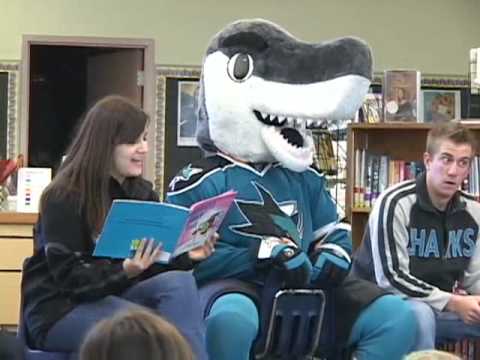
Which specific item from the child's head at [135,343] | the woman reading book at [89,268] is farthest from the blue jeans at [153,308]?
the child's head at [135,343]

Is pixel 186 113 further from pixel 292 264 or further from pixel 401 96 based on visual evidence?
pixel 292 264

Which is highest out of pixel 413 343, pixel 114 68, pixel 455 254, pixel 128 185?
pixel 114 68

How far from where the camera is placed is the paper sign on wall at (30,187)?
4566mm

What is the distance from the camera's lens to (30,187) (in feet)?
15.2

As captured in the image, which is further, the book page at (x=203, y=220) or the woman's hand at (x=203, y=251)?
the woman's hand at (x=203, y=251)

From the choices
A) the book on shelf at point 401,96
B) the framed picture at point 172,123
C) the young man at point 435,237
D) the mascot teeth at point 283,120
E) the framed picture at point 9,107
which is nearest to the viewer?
the mascot teeth at point 283,120

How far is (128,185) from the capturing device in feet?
8.04

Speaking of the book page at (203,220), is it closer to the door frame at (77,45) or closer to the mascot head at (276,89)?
the mascot head at (276,89)

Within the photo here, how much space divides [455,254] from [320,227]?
0.51 m

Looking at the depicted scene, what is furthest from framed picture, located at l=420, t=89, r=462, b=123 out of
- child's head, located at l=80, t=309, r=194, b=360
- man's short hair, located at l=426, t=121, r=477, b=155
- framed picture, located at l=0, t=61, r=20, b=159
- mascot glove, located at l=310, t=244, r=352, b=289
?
child's head, located at l=80, t=309, r=194, b=360

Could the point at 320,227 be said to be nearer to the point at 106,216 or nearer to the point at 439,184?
the point at 439,184

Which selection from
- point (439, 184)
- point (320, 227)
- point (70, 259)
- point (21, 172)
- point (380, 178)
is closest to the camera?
point (70, 259)

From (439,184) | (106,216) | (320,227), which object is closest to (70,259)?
(106,216)

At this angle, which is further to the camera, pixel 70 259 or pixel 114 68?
pixel 114 68
